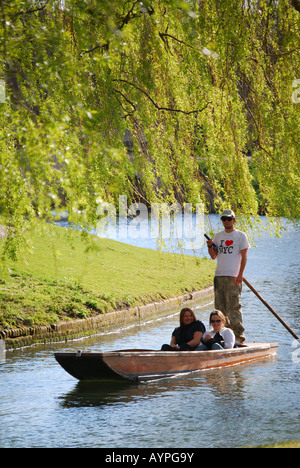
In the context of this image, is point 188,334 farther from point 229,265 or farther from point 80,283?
point 80,283

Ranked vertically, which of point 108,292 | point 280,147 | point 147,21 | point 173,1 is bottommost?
point 108,292

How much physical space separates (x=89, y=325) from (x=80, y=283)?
8.14 ft

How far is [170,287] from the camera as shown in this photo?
18.8 meters

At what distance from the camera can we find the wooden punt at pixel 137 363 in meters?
9.36

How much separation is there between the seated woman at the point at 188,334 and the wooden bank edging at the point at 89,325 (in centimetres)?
305

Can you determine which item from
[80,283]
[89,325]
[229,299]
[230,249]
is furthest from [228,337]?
[80,283]

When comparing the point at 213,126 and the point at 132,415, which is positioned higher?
the point at 213,126

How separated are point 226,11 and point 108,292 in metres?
8.40

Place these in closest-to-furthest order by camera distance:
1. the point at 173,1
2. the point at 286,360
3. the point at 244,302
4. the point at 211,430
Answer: the point at 173,1
the point at 211,430
the point at 286,360
the point at 244,302

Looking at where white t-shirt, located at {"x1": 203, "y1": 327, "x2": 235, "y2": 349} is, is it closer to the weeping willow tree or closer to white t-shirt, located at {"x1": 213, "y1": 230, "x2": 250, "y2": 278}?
white t-shirt, located at {"x1": 213, "y1": 230, "x2": 250, "y2": 278}

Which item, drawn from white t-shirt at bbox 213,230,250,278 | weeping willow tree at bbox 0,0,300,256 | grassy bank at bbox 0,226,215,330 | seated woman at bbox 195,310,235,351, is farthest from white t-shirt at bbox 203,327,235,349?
weeping willow tree at bbox 0,0,300,256

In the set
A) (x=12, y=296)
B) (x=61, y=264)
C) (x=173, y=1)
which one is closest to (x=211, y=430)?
(x=173, y=1)

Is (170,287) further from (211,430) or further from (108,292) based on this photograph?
(211,430)

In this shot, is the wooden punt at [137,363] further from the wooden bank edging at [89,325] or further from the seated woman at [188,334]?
the wooden bank edging at [89,325]
